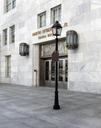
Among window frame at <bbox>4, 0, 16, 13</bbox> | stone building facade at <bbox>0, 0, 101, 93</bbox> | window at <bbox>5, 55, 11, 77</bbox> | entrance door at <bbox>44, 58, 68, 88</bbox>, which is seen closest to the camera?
stone building facade at <bbox>0, 0, 101, 93</bbox>

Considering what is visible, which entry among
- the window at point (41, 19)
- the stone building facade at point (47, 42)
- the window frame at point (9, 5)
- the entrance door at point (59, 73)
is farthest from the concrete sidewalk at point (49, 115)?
the window frame at point (9, 5)

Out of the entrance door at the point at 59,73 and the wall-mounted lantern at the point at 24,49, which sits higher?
the wall-mounted lantern at the point at 24,49

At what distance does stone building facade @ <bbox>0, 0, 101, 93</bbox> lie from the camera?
61.2 ft

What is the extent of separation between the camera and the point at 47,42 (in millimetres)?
24531

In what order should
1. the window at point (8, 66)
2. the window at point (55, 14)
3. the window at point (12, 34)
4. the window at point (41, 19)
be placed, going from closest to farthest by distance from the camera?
the window at point (55, 14) < the window at point (41, 19) < the window at point (12, 34) < the window at point (8, 66)

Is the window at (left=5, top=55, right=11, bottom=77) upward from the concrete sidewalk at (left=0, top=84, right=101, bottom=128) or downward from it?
upward

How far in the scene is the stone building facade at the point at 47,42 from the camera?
18641 millimetres

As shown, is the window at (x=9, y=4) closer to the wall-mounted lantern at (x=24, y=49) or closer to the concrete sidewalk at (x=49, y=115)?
the wall-mounted lantern at (x=24, y=49)

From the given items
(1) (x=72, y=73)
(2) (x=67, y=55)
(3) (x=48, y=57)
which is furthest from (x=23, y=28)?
(1) (x=72, y=73)

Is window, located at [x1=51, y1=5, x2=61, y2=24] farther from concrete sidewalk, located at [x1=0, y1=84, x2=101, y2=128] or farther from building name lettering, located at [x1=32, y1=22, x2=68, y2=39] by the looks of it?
concrete sidewalk, located at [x1=0, y1=84, x2=101, y2=128]

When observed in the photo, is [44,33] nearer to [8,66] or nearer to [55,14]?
[55,14]

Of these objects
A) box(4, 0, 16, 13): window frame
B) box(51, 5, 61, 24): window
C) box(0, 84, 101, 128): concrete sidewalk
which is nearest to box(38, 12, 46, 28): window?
box(51, 5, 61, 24): window

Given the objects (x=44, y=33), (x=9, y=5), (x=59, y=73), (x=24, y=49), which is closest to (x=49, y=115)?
(x=59, y=73)

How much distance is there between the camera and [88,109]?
12.3m
